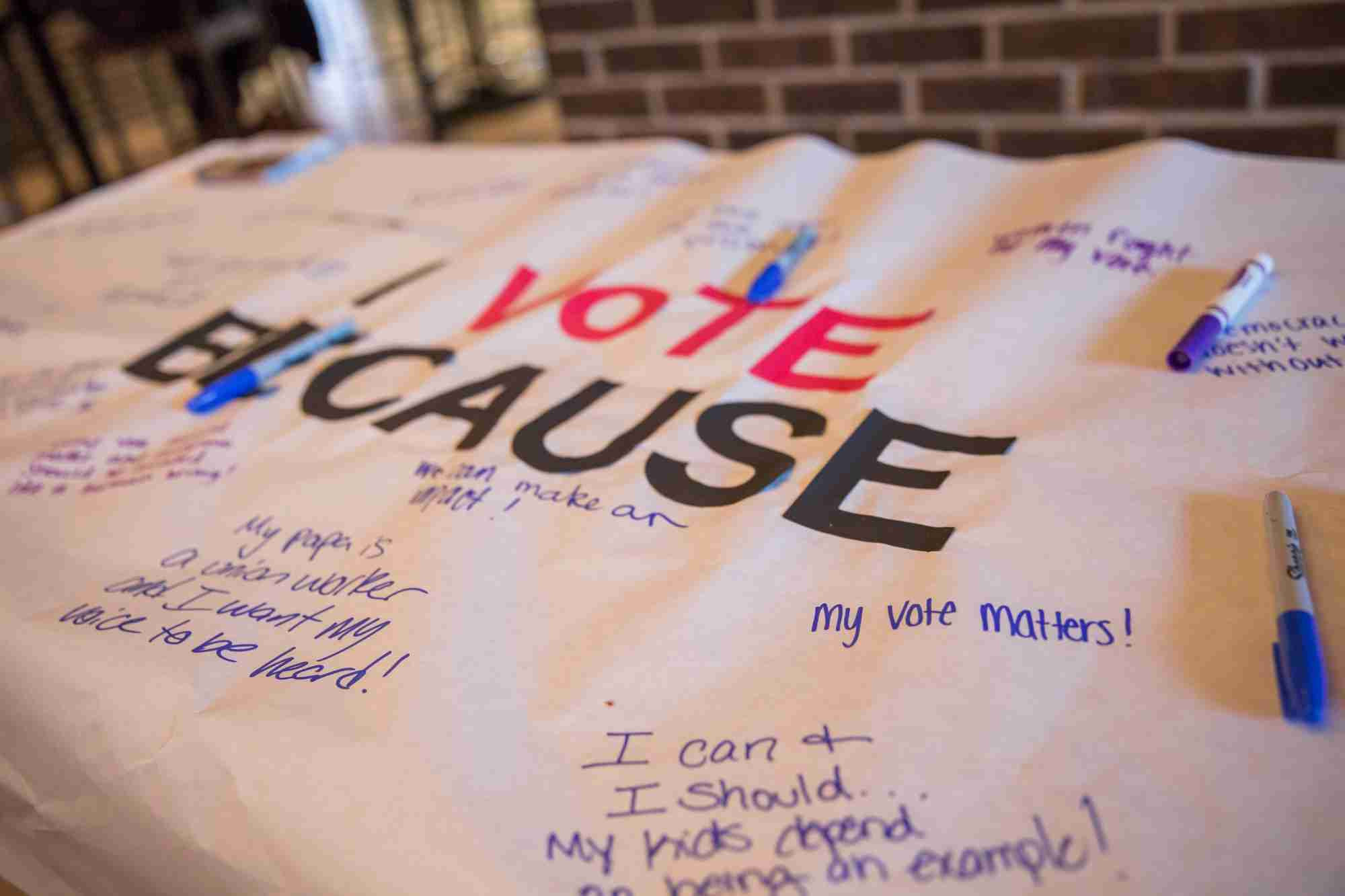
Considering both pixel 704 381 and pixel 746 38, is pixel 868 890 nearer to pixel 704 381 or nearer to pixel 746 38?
pixel 704 381

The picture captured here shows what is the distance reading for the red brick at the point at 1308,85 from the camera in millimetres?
1258

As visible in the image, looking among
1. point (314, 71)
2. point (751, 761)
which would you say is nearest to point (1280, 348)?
point (751, 761)

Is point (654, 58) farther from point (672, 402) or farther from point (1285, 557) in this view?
point (1285, 557)

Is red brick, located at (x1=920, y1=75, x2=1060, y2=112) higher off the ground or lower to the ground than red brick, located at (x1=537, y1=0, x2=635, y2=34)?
lower

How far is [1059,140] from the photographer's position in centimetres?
147

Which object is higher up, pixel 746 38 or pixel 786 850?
pixel 746 38

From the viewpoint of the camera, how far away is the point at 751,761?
16.8 inches

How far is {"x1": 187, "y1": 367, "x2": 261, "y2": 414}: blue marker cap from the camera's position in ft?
2.67

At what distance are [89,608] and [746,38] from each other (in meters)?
1.37

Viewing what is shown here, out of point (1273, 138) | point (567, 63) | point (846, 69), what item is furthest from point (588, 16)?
point (1273, 138)

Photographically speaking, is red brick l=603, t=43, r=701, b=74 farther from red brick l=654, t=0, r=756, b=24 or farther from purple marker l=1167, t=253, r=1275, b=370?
purple marker l=1167, t=253, r=1275, b=370

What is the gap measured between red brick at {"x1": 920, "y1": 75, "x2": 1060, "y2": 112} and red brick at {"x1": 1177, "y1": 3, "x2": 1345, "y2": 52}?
0.18 metres

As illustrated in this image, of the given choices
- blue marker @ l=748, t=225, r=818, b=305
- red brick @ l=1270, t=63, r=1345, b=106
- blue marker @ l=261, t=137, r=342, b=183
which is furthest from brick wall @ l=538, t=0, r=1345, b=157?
blue marker @ l=748, t=225, r=818, b=305

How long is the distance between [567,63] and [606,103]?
104 mm
